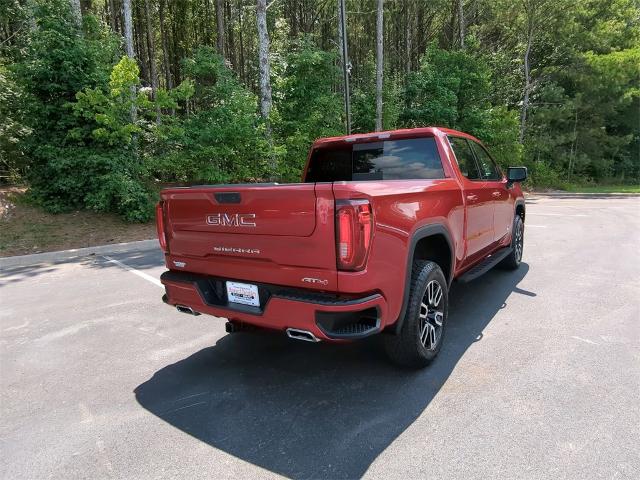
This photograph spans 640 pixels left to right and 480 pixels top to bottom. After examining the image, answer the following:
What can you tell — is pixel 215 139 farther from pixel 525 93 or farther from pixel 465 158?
pixel 525 93

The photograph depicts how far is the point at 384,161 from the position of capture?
4.26 m

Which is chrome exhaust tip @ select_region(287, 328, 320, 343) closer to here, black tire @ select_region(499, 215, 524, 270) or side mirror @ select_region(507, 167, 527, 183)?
side mirror @ select_region(507, 167, 527, 183)

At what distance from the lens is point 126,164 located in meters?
11.6

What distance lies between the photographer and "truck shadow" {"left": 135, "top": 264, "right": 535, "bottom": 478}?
2.43 m

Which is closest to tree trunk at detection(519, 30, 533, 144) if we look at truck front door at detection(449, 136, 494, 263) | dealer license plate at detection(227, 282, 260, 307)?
truck front door at detection(449, 136, 494, 263)

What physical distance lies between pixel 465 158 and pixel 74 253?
27.0 feet

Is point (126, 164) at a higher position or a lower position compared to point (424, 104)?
lower

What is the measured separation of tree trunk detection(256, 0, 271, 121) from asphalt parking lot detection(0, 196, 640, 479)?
36.0 feet

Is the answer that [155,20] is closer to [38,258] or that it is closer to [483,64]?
[483,64]

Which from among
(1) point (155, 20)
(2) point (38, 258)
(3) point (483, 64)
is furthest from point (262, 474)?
(1) point (155, 20)

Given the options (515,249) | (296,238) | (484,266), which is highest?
(296,238)

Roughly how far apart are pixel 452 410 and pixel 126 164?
444 inches

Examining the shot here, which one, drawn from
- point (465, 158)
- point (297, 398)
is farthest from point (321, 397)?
point (465, 158)

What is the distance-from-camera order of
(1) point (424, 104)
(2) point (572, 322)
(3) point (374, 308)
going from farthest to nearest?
1. (1) point (424, 104)
2. (2) point (572, 322)
3. (3) point (374, 308)
